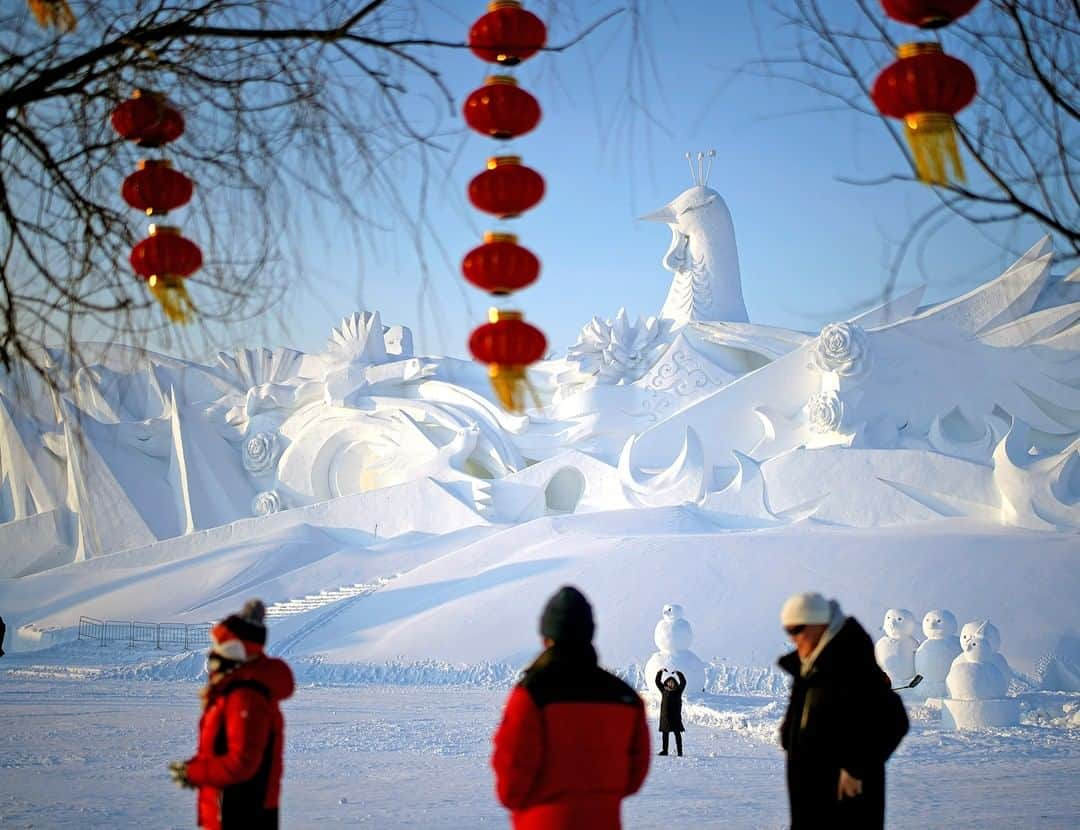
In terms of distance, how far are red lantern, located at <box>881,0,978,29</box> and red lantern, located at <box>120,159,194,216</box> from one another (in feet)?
6.61

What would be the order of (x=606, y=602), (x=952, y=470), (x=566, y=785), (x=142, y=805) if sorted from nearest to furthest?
(x=566, y=785) → (x=142, y=805) → (x=606, y=602) → (x=952, y=470)

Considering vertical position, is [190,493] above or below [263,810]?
above

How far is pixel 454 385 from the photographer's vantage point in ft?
80.8

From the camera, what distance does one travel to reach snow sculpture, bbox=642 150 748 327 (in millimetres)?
22609

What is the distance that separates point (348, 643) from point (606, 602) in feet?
11.2

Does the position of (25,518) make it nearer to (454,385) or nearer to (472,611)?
(454,385)

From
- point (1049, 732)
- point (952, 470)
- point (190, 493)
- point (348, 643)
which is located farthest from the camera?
point (190, 493)

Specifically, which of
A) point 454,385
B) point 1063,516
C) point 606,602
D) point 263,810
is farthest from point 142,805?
point 454,385

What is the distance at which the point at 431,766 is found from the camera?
832cm

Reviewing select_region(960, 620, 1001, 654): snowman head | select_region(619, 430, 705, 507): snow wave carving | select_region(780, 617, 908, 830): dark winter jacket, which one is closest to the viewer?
select_region(780, 617, 908, 830): dark winter jacket

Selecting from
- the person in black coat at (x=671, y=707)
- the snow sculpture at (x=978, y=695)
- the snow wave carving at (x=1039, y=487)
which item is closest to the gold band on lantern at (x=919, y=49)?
the person in black coat at (x=671, y=707)

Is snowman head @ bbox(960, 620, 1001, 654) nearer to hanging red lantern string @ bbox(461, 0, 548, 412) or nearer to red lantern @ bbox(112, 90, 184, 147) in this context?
hanging red lantern string @ bbox(461, 0, 548, 412)

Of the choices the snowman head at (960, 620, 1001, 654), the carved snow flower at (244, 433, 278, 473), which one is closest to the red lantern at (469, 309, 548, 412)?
the snowman head at (960, 620, 1001, 654)

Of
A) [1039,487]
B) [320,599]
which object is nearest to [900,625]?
[1039,487]
